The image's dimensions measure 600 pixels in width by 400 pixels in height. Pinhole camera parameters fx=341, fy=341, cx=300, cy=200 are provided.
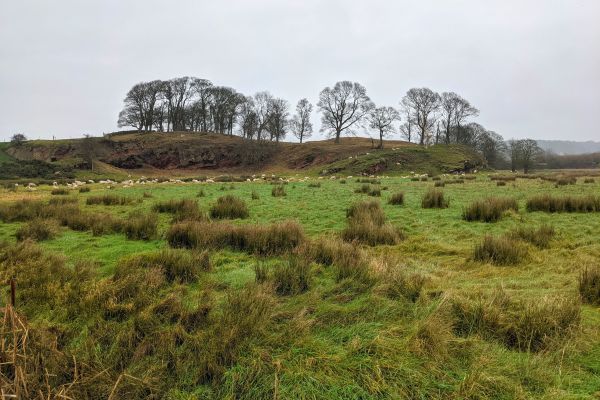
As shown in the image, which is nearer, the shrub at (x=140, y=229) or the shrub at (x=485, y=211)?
the shrub at (x=140, y=229)

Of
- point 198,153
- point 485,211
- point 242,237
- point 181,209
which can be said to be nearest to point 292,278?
point 242,237

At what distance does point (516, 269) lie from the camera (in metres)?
5.20

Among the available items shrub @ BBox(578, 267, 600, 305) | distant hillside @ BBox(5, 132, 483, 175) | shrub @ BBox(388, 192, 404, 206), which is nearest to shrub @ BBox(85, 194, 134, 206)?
shrub @ BBox(388, 192, 404, 206)

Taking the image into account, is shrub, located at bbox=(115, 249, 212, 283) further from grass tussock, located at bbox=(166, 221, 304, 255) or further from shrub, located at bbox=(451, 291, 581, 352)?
shrub, located at bbox=(451, 291, 581, 352)

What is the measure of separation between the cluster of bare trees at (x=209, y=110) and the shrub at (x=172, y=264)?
206ft

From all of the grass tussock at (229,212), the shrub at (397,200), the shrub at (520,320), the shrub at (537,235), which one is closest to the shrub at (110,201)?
the grass tussock at (229,212)

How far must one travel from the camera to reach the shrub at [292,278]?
4.37 m

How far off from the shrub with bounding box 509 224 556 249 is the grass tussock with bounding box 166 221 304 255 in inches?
171

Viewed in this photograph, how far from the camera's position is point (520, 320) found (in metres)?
3.36

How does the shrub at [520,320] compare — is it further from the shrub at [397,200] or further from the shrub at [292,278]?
the shrub at [397,200]

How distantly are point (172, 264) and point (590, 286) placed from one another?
547cm

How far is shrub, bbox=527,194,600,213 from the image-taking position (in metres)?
9.84

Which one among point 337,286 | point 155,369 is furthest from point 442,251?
point 155,369

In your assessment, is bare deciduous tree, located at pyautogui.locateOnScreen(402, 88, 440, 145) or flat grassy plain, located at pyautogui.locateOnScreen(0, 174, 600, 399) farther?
bare deciduous tree, located at pyautogui.locateOnScreen(402, 88, 440, 145)
